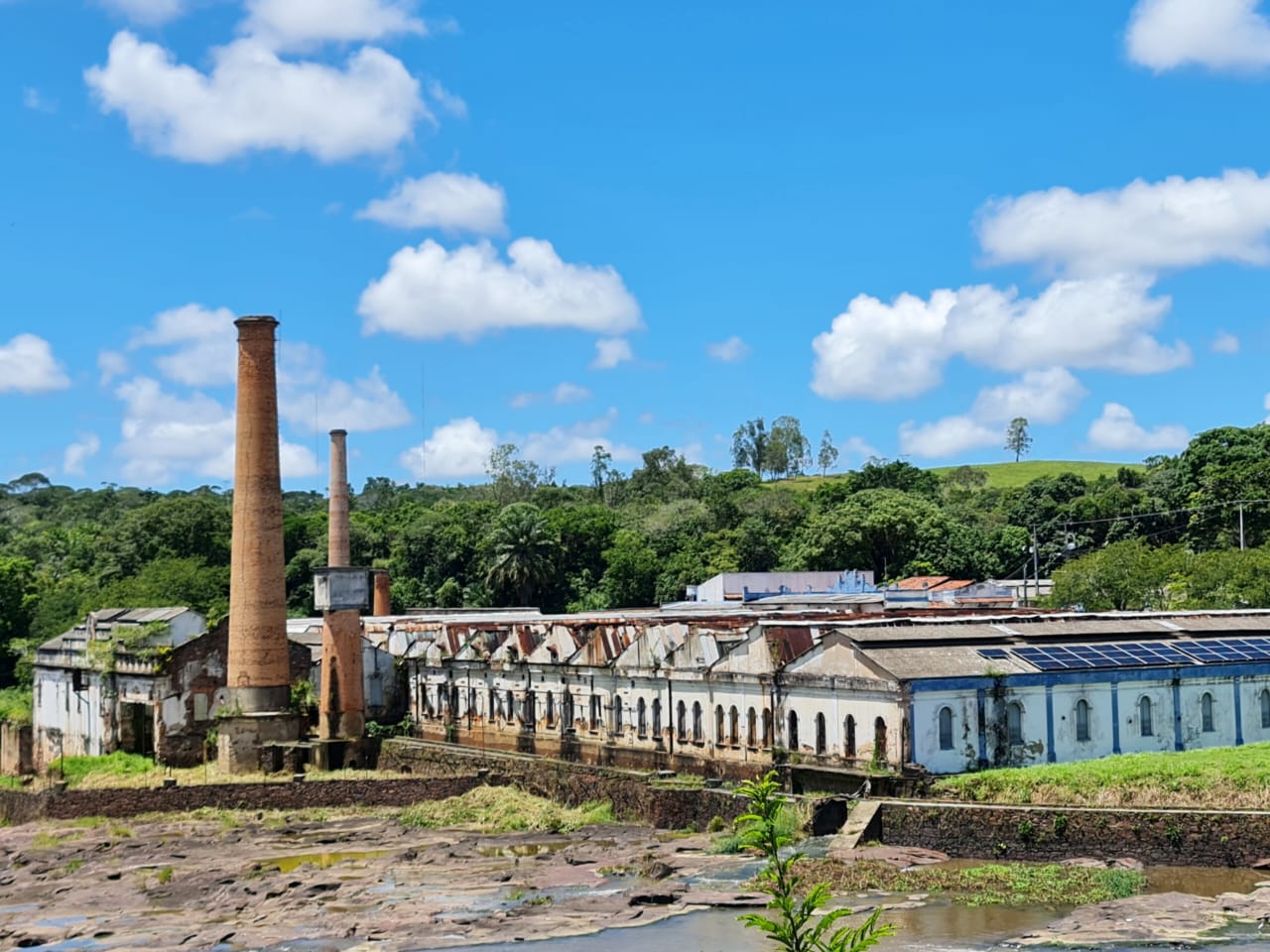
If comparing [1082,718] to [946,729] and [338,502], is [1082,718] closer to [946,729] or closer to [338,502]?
[946,729]

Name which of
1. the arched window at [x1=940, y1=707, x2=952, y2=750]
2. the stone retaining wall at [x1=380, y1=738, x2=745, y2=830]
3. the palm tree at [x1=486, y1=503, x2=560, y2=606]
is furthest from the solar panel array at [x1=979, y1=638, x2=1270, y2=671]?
the palm tree at [x1=486, y1=503, x2=560, y2=606]

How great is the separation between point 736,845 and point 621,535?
59.1 m

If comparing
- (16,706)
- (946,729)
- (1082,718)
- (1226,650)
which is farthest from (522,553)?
(946,729)

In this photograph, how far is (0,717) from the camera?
62.2m

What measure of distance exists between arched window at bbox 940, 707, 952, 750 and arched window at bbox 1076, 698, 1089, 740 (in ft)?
11.2

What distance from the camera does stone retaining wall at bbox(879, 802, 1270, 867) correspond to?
90.2 feet

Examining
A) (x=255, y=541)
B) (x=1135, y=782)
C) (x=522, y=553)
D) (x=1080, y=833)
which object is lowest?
(x=1080, y=833)

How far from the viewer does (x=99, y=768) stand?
50.0 meters

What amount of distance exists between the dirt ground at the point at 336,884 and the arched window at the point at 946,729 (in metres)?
5.42

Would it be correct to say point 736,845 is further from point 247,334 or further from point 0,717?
point 0,717

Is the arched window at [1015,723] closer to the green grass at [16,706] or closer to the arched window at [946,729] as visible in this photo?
the arched window at [946,729]

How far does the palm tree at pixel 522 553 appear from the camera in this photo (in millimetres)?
82875

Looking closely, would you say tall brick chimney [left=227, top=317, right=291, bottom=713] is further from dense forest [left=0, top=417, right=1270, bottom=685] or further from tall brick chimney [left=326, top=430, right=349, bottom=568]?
dense forest [left=0, top=417, right=1270, bottom=685]

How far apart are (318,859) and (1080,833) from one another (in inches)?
656
